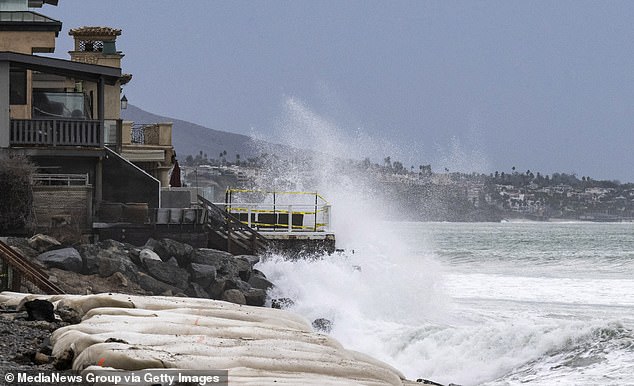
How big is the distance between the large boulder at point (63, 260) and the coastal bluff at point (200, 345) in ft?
20.6

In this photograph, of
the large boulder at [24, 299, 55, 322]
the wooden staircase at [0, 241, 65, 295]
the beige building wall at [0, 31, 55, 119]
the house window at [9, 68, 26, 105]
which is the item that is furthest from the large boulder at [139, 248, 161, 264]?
the beige building wall at [0, 31, 55, 119]

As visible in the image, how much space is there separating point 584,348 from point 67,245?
10.8 meters

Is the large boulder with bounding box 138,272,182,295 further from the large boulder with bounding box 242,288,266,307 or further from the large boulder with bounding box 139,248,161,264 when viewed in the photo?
the large boulder with bounding box 242,288,266,307

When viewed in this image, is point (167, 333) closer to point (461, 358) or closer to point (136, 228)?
point (461, 358)

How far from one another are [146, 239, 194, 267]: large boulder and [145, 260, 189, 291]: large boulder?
3.79ft

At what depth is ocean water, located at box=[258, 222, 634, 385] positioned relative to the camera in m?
24.0

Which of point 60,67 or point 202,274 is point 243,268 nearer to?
point 202,274

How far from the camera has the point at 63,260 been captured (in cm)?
2384

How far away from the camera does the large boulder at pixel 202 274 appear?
26.8 metres

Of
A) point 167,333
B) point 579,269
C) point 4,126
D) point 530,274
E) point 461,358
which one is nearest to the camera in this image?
point 167,333

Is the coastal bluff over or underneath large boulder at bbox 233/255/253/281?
over

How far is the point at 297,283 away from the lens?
1217 inches

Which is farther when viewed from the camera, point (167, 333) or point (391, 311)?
point (391, 311)

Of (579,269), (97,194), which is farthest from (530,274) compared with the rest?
(97,194)
